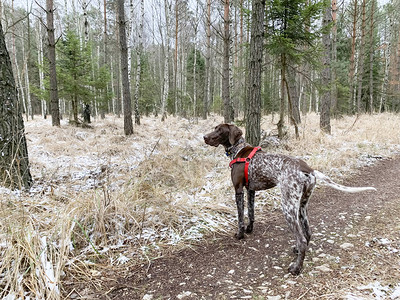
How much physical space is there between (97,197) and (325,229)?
10.7ft

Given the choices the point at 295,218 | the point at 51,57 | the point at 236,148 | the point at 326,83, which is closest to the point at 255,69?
the point at 236,148

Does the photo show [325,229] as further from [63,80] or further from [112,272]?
[63,80]

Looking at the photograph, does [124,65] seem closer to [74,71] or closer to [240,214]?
[74,71]

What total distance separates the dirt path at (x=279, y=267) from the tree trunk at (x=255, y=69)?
2.53 m

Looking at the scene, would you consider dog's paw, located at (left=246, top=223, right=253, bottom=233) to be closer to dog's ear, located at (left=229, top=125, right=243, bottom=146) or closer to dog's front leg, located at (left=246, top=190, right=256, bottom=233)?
dog's front leg, located at (left=246, top=190, right=256, bottom=233)

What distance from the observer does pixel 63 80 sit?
34.5 feet

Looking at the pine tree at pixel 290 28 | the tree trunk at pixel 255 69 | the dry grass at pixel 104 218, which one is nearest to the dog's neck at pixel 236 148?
the dry grass at pixel 104 218

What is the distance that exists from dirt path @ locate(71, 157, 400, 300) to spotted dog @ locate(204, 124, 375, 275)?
0.72ft

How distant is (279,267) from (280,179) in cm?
97

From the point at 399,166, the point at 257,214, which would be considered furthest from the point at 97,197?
the point at 399,166

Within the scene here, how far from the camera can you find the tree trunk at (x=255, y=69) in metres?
5.16

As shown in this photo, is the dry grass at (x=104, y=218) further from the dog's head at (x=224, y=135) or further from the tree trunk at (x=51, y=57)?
the tree trunk at (x=51, y=57)

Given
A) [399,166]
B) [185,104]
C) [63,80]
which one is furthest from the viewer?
[185,104]

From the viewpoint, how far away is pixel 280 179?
8.41 feet
